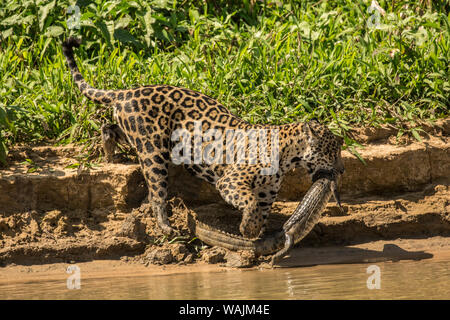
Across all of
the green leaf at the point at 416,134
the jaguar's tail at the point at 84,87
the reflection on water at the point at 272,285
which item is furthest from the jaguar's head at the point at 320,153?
the jaguar's tail at the point at 84,87

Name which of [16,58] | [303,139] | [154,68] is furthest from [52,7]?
[303,139]

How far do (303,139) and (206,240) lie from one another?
122cm

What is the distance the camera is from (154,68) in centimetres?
860

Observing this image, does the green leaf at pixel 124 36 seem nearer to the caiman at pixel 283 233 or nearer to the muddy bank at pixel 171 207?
the muddy bank at pixel 171 207

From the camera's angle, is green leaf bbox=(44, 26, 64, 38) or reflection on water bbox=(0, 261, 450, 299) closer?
reflection on water bbox=(0, 261, 450, 299)

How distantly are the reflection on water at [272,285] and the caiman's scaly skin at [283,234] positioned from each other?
0.69 feet

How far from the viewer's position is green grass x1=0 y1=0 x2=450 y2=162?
313 inches

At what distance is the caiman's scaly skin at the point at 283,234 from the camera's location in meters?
6.67

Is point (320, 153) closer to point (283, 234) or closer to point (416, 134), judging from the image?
point (283, 234)

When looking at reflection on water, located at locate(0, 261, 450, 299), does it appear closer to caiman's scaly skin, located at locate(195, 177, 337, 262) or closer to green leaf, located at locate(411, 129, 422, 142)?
caiman's scaly skin, located at locate(195, 177, 337, 262)

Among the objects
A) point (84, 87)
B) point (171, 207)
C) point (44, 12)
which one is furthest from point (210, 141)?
point (44, 12)

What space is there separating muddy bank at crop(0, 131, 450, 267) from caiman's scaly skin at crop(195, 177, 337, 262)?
0.21m

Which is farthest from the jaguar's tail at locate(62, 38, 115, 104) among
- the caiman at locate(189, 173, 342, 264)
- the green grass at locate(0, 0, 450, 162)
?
the caiman at locate(189, 173, 342, 264)
